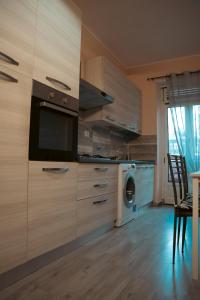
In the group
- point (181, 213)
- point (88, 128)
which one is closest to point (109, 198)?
point (181, 213)

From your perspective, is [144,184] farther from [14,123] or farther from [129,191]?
[14,123]

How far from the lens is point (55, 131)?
1.89m

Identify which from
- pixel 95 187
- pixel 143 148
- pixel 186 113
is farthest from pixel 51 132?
pixel 186 113

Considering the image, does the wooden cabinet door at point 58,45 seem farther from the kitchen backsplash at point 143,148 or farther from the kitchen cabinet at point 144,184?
the kitchen backsplash at point 143,148

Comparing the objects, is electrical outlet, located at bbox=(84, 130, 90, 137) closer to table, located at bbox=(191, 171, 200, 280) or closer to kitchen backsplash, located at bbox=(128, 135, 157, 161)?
kitchen backsplash, located at bbox=(128, 135, 157, 161)

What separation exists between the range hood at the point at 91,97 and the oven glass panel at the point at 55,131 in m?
0.63

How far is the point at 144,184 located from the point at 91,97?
1732 millimetres

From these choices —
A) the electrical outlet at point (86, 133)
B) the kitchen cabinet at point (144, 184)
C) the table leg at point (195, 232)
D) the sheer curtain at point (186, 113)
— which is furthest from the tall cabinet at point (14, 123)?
the sheer curtain at point (186, 113)

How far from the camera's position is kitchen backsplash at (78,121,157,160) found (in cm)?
327

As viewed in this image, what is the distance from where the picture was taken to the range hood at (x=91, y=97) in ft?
8.29

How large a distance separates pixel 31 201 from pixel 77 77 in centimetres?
120

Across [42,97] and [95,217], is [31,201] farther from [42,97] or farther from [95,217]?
[95,217]

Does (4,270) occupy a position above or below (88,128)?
below

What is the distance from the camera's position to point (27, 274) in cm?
158
